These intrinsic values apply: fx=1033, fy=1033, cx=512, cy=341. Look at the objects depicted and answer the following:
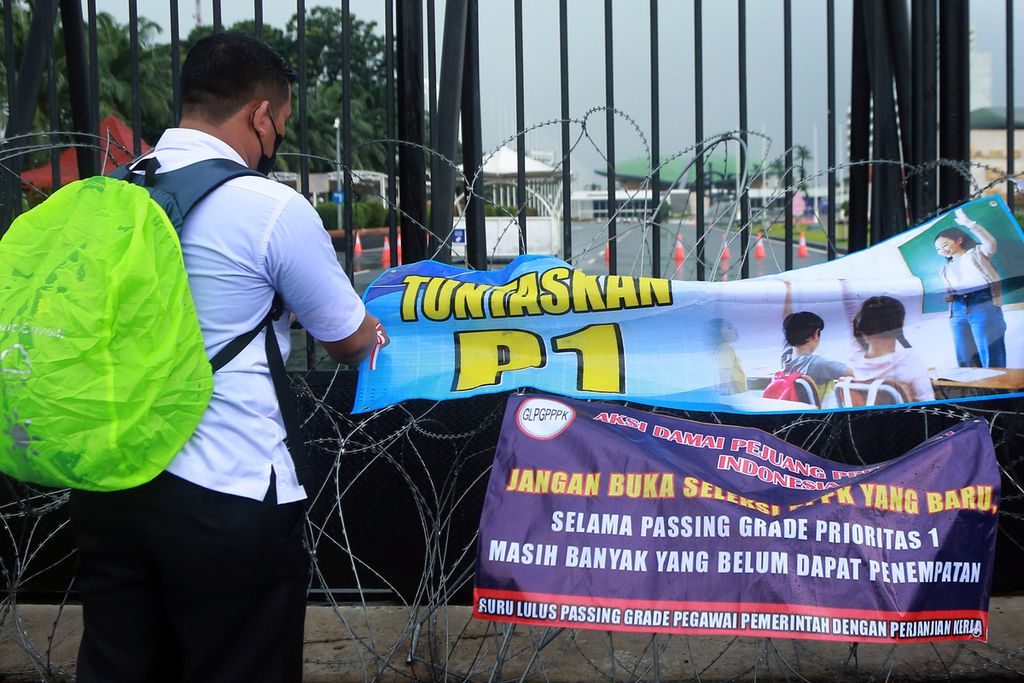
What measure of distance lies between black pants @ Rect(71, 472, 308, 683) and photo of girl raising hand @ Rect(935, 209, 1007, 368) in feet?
6.35

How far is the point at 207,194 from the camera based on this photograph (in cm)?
206

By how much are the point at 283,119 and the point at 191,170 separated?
0.94ft

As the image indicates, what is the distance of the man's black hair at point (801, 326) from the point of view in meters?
3.00

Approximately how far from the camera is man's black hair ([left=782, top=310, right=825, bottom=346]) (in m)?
3.00

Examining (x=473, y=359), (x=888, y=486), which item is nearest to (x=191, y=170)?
(x=473, y=359)

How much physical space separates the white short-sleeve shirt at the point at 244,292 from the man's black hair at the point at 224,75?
0.41 feet

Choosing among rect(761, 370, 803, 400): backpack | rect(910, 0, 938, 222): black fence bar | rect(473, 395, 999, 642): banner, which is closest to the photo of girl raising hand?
rect(473, 395, 999, 642): banner

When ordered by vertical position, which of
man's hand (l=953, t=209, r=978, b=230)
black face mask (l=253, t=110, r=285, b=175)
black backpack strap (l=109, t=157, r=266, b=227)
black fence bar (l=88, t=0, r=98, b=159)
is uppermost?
black fence bar (l=88, t=0, r=98, b=159)

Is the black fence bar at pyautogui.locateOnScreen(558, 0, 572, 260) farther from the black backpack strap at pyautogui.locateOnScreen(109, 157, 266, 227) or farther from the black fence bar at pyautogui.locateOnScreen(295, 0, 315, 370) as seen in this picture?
the black backpack strap at pyautogui.locateOnScreen(109, 157, 266, 227)

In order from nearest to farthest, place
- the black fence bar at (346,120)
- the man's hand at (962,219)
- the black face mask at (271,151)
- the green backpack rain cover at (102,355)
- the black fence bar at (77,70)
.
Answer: the green backpack rain cover at (102,355) → the black face mask at (271,151) → the man's hand at (962,219) → the black fence bar at (346,120) → the black fence bar at (77,70)

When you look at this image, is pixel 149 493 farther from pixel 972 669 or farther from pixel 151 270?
pixel 972 669

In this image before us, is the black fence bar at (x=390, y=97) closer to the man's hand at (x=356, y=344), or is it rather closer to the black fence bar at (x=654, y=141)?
the black fence bar at (x=654, y=141)

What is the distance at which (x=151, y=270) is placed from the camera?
1.95 m

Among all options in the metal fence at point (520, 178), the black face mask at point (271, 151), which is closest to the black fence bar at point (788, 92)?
the metal fence at point (520, 178)
